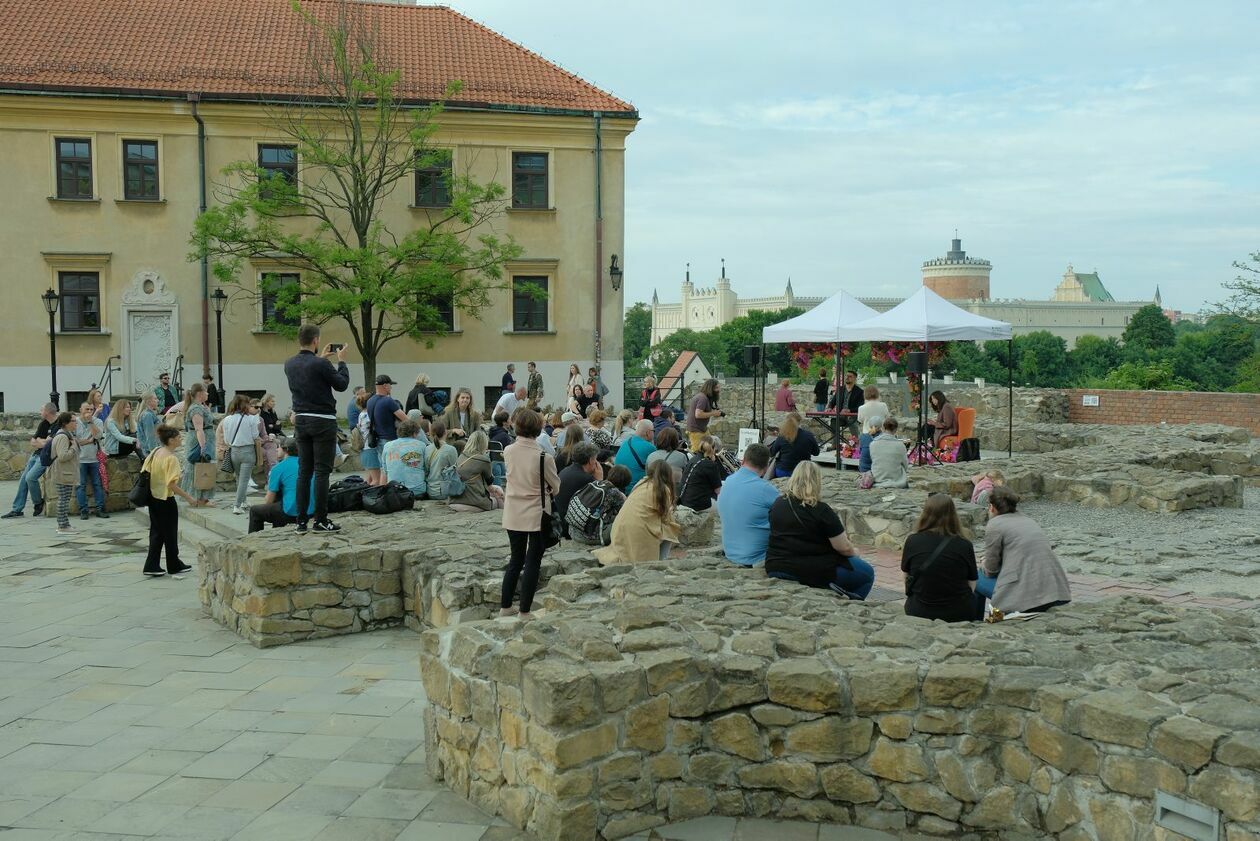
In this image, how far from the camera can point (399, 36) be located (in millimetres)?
31875

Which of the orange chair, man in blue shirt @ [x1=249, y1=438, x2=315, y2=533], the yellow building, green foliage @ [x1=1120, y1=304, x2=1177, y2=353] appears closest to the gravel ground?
the orange chair

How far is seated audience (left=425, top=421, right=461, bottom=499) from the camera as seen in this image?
1273 centimetres

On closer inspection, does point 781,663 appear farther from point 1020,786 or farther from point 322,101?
point 322,101

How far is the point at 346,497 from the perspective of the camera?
11.9 meters

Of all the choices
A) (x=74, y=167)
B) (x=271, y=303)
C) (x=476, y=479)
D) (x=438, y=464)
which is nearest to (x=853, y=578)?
(x=476, y=479)

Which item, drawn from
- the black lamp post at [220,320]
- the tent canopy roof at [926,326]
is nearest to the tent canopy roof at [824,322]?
the tent canopy roof at [926,326]

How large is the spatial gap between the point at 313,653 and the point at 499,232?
22.2 meters

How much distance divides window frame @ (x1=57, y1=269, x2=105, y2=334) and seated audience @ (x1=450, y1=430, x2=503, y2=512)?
1958 cm

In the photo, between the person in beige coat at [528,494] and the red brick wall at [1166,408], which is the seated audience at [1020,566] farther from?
the red brick wall at [1166,408]

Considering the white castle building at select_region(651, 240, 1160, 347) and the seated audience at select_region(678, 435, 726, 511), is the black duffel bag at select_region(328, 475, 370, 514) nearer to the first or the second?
the seated audience at select_region(678, 435, 726, 511)

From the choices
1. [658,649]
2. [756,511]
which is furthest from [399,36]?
[658,649]

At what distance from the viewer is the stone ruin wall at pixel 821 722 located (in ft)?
16.4

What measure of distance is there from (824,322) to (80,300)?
66.0 feet

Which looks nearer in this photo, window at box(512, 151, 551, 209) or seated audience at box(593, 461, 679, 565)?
seated audience at box(593, 461, 679, 565)
